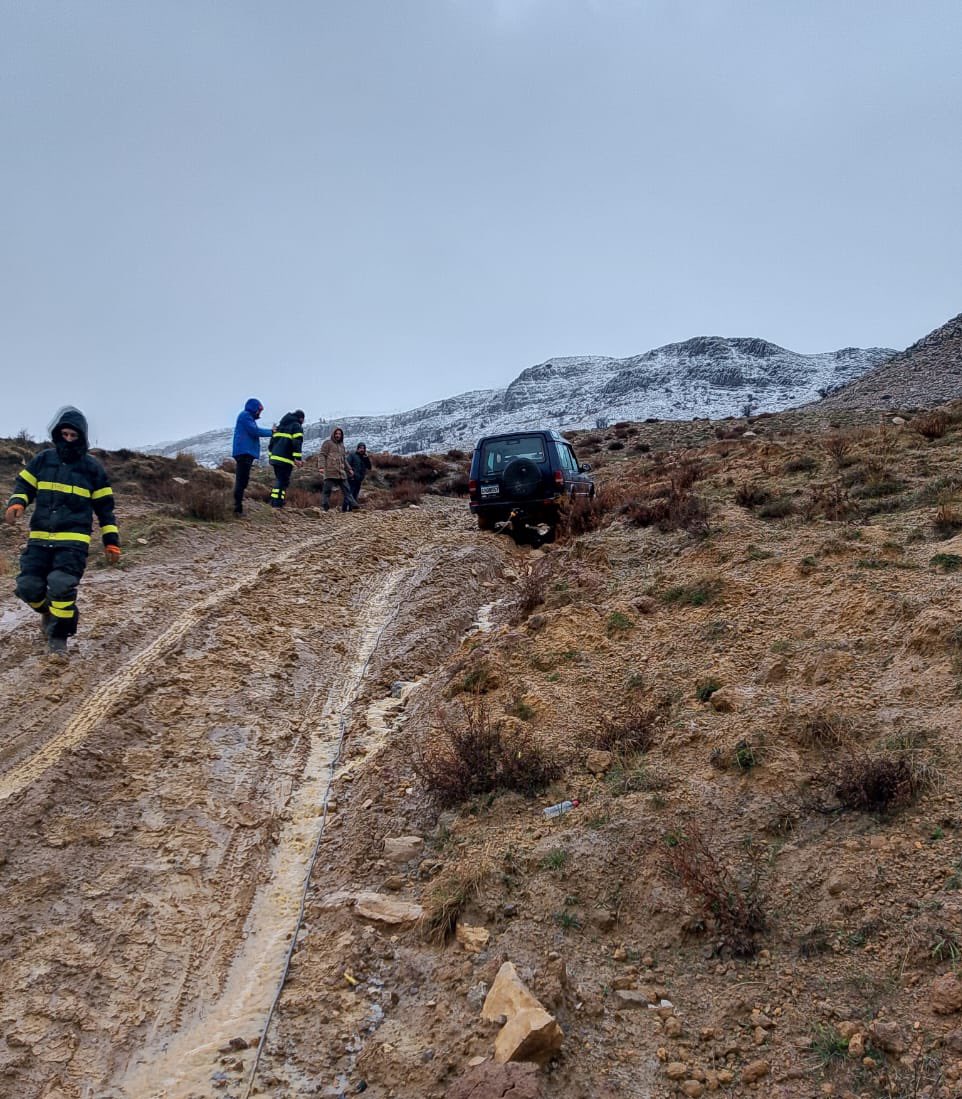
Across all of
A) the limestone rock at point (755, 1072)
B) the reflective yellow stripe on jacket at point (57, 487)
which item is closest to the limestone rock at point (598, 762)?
the limestone rock at point (755, 1072)

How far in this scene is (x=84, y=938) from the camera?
308 cm

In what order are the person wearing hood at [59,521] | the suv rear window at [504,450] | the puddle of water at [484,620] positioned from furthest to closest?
1. the suv rear window at [504,450]
2. the puddle of water at [484,620]
3. the person wearing hood at [59,521]

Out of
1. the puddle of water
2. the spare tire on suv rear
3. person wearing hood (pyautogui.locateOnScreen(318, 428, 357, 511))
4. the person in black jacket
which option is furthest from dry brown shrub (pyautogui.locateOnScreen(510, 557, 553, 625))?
the person in black jacket

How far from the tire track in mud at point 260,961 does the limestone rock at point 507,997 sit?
2.92ft

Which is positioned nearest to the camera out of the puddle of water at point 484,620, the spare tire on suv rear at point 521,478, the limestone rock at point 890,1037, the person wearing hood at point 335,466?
the limestone rock at point 890,1037

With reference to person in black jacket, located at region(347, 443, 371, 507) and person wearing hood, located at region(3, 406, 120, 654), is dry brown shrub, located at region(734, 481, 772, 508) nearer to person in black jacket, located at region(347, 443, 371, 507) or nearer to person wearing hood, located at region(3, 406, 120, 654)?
person wearing hood, located at region(3, 406, 120, 654)

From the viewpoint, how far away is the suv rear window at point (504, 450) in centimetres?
1099

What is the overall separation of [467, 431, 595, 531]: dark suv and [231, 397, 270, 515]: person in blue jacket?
4135 mm

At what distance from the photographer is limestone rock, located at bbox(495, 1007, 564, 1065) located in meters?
2.32

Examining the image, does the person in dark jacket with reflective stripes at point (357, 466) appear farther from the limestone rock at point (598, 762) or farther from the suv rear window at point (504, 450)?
the limestone rock at point (598, 762)

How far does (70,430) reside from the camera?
20.5 feet

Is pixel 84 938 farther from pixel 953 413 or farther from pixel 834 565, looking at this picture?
pixel 953 413

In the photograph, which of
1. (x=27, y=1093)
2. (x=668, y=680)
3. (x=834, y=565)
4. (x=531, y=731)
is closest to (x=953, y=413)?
(x=834, y=565)

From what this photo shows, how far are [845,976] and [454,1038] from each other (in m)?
1.34
